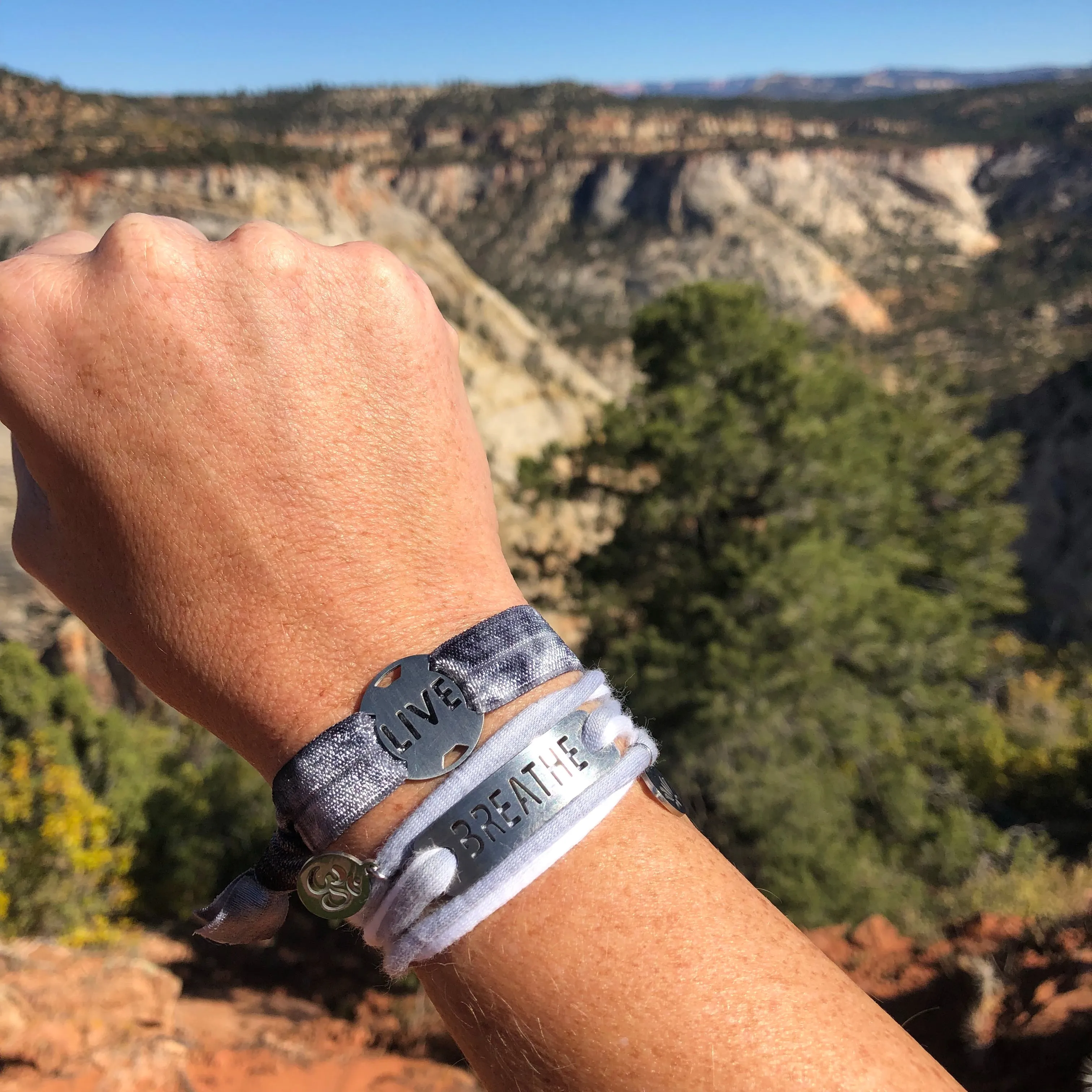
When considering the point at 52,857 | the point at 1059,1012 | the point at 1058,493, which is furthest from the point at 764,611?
the point at 1058,493

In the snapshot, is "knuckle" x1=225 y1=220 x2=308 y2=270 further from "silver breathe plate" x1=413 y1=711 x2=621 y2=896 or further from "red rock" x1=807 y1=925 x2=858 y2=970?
"red rock" x1=807 y1=925 x2=858 y2=970

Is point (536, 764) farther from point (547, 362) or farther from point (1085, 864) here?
point (547, 362)

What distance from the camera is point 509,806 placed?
3.32 ft

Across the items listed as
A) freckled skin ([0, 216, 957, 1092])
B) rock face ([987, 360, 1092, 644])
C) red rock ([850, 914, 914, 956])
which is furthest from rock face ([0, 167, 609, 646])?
rock face ([987, 360, 1092, 644])

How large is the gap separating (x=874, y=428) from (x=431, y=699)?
14.1 metres

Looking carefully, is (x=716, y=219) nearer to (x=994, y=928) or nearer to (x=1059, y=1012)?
(x=994, y=928)

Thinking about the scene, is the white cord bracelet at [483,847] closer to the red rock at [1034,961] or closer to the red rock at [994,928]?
the red rock at [1034,961]

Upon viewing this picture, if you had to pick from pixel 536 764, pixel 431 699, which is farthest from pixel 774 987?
pixel 431 699

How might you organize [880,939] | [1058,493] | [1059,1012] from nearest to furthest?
[1059,1012] → [880,939] → [1058,493]

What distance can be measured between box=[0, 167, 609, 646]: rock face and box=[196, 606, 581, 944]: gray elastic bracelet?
18135mm

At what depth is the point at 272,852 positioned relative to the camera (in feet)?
3.83

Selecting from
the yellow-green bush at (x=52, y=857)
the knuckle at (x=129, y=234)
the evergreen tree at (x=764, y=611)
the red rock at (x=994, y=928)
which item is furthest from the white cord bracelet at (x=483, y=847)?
the evergreen tree at (x=764, y=611)

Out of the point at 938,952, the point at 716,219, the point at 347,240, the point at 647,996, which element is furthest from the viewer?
the point at 716,219

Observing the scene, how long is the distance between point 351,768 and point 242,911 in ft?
1.17
